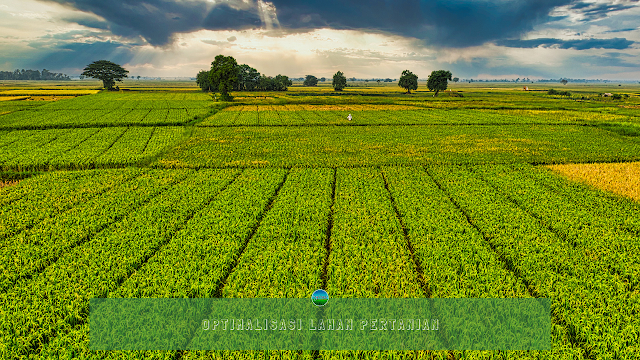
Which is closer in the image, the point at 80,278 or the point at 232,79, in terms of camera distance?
the point at 80,278

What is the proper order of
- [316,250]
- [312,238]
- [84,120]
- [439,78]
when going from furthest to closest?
[439,78] < [84,120] < [312,238] < [316,250]

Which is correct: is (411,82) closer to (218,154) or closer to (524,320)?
(218,154)

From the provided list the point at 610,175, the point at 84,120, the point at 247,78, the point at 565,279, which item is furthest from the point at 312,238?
the point at 247,78

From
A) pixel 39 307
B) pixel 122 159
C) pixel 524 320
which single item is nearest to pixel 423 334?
pixel 524 320

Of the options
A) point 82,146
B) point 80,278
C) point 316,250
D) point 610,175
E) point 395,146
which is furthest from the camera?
point 395,146

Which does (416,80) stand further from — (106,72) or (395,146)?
(106,72)

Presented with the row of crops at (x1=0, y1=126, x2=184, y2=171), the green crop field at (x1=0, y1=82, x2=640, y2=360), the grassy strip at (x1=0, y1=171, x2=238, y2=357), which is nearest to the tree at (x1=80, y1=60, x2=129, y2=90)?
the row of crops at (x1=0, y1=126, x2=184, y2=171)

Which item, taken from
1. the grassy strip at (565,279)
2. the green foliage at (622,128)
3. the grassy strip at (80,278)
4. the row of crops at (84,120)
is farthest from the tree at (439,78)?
the grassy strip at (80,278)
